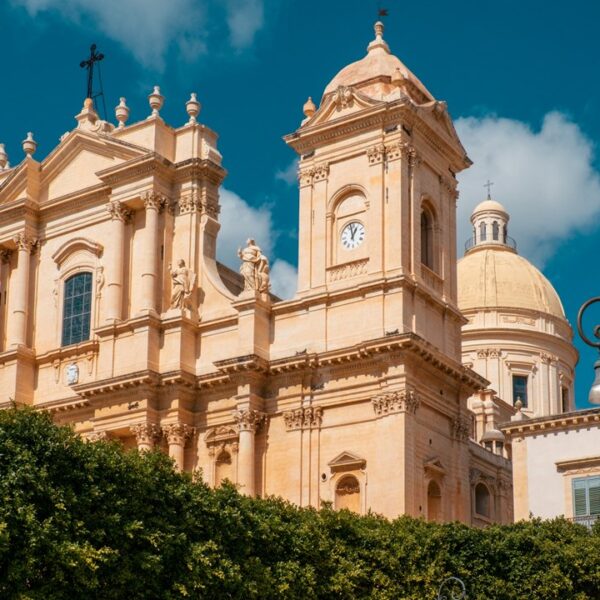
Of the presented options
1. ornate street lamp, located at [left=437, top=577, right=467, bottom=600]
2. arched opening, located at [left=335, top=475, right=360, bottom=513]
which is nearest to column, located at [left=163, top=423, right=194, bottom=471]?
arched opening, located at [left=335, top=475, right=360, bottom=513]

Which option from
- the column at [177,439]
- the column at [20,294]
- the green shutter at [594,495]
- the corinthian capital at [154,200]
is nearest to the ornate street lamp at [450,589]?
the green shutter at [594,495]

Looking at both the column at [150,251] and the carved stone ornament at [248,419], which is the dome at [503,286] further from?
the carved stone ornament at [248,419]

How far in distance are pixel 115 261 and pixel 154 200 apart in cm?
221

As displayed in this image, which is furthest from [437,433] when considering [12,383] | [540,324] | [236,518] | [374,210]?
[540,324]

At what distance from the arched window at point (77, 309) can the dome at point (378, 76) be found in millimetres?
9765

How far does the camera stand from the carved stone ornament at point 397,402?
39.8m

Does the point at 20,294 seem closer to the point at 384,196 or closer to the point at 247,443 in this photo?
the point at 247,443

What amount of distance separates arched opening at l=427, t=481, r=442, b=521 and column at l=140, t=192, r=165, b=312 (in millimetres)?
9858

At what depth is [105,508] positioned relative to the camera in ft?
98.8

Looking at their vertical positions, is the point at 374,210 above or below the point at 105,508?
above

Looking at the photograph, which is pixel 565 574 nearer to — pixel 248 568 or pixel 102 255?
pixel 248 568

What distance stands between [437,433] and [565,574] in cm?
881

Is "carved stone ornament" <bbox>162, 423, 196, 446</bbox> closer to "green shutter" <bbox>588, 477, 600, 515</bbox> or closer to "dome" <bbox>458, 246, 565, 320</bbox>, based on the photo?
"green shutter" <bbox>588, 477, 600, 515</bbox>

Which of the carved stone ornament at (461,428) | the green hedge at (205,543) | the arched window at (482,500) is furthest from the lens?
the arched window at (482,500)
